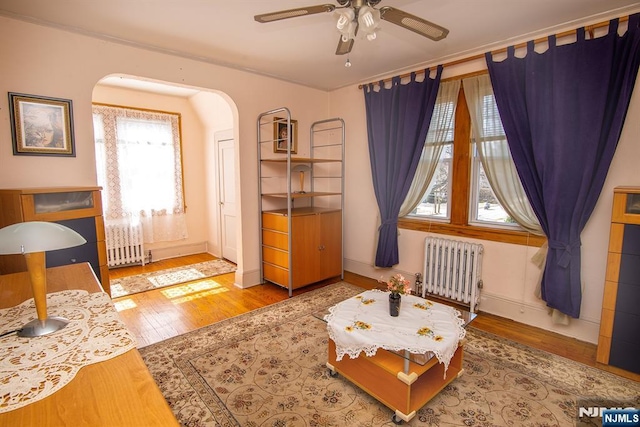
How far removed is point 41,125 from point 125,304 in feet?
6.26

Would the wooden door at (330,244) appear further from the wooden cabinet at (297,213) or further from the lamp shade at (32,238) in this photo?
the lamp shade at (32,238)

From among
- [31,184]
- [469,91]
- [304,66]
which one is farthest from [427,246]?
[31,184]

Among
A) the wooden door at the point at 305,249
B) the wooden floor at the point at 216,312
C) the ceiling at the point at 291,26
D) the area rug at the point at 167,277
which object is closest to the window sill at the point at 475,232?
the wooden floor at the point at 216,312

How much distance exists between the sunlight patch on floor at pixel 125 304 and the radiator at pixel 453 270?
3.17 metres

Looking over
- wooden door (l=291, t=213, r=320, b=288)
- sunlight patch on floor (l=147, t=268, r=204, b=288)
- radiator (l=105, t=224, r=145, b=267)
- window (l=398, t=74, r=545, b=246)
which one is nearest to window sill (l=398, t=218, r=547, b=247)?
Result: window (l=398, t=74, r=545, b=246)

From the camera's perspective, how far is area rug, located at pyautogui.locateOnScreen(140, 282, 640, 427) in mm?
1781

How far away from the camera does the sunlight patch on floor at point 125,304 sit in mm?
3267

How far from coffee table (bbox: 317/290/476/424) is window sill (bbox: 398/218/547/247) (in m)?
1.15

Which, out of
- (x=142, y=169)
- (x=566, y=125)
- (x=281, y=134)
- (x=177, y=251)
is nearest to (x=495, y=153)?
(x=566, y=125)

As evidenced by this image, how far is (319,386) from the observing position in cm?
204

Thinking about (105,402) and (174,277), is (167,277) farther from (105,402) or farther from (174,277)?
(105,402)

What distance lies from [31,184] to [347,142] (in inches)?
131

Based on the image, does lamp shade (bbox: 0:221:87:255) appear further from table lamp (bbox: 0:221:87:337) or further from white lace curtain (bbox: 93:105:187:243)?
white lace curtain (bbox: 93:105:187:243)

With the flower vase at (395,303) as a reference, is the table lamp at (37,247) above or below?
above
